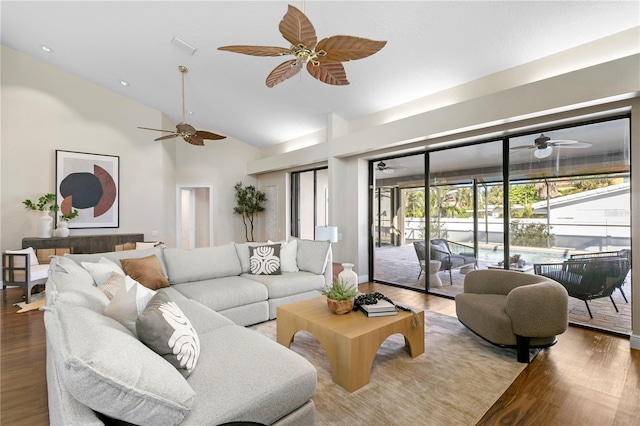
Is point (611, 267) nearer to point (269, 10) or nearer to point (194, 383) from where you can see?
point (194, 383)

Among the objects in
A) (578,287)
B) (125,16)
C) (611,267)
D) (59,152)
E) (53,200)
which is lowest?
(578,287)

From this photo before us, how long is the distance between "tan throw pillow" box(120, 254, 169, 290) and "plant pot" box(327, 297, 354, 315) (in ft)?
6.34

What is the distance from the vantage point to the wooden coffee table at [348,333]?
225 centimetres

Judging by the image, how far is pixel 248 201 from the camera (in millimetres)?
8055

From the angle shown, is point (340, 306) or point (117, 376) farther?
point (340, 306)

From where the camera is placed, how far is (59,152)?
566cm

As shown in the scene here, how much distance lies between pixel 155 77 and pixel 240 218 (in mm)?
3950

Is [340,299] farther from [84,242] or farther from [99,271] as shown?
[84,242]

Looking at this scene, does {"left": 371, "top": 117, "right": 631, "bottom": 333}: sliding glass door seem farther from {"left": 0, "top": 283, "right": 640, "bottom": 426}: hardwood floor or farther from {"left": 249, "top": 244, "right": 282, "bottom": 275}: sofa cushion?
{"left": 249, "top": 244, "right": 282, "bottom": 275}: sofa cushion

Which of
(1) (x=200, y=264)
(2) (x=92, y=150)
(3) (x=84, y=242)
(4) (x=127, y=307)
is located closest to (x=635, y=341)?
(4) (x=127, y=307)

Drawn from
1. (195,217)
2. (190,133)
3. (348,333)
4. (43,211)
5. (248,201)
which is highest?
(190,133)

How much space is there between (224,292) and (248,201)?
498cm

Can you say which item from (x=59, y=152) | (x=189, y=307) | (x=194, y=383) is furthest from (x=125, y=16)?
(x=194, y=383)

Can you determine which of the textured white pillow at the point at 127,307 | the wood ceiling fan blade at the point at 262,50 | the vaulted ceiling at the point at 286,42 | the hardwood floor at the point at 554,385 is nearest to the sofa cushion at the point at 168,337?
the textured white pillow at the point at 127,307
